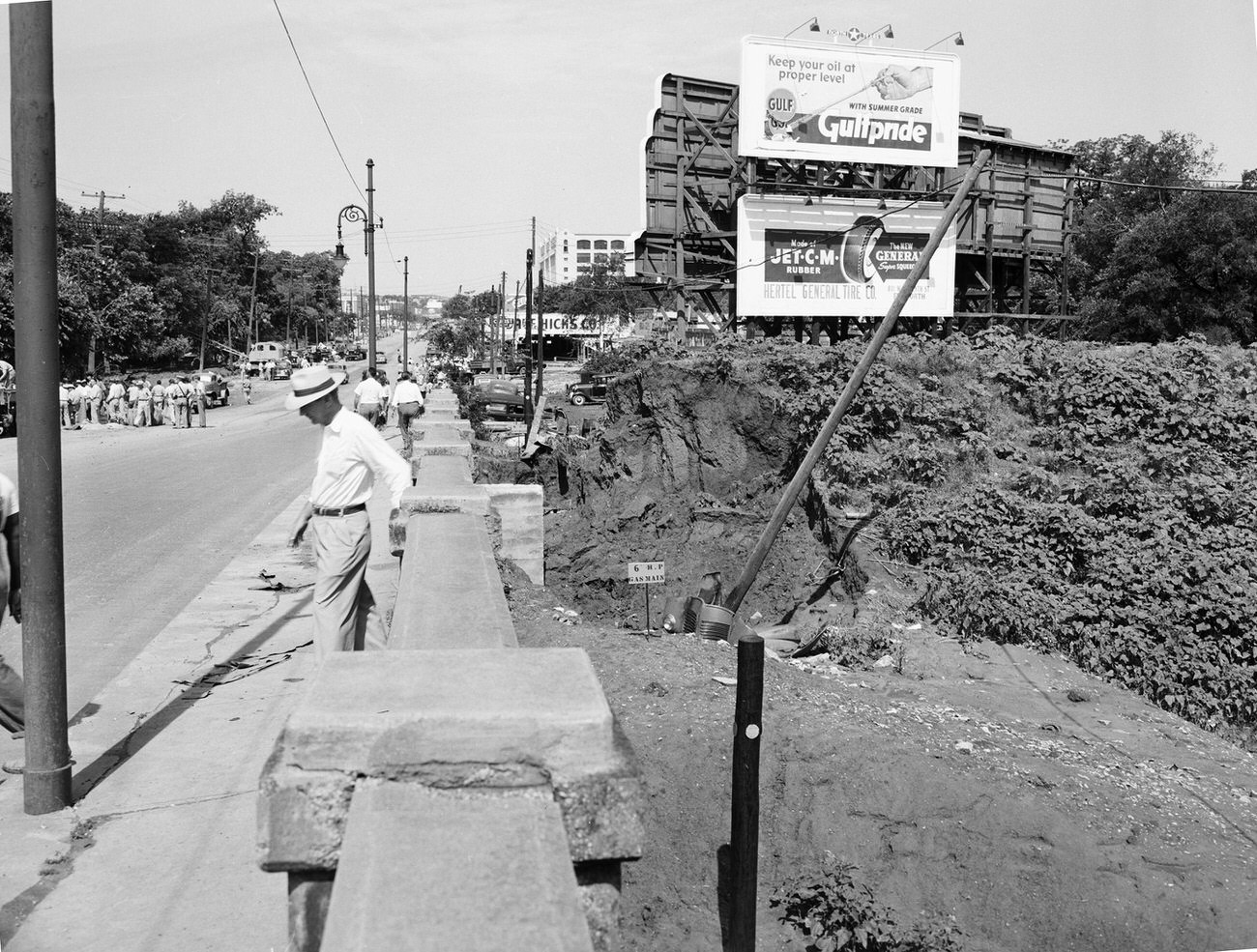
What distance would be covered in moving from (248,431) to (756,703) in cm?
2773

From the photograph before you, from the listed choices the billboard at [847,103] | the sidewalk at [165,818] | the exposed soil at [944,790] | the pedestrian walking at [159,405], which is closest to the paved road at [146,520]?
the sidewalk at [165,818]

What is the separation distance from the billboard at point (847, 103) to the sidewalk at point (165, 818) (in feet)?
50.2

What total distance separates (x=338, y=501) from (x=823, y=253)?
17174 mm

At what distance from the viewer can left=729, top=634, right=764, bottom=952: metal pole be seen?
13.2ft

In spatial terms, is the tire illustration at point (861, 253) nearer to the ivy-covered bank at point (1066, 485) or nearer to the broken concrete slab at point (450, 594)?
the ivy-covered bank at point (1066, 485)

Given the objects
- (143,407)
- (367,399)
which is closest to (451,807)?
(367,399)

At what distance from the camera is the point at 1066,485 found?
11445 millimetres

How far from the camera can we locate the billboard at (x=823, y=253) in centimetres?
2072

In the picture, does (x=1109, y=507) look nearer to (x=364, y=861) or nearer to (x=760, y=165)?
(x=364, y=861)

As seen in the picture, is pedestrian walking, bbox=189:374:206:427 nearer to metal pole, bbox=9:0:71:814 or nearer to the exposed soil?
the exposed soil

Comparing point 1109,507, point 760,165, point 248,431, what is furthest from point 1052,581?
point 248,431

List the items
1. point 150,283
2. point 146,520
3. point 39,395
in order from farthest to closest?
A: point 150,283
point 146,520
point 39,395

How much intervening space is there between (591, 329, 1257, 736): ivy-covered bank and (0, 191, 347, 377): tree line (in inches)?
350

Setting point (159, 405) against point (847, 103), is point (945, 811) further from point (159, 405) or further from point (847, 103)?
point (159, 405)
